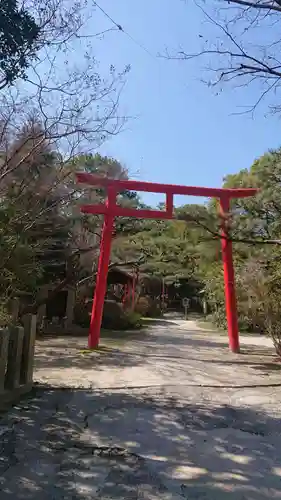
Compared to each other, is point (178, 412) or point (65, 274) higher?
point (65, 274)

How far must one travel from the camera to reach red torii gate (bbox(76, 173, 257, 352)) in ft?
29.6

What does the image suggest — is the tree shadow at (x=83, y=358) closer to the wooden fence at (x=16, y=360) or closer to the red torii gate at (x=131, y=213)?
the red torii gate at (x=131, y=213)

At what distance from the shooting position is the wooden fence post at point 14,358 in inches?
167

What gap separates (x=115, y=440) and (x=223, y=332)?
13258 mm

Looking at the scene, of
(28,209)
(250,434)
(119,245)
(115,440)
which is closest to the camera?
(115,440)

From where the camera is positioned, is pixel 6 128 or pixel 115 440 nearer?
pixel 115 440

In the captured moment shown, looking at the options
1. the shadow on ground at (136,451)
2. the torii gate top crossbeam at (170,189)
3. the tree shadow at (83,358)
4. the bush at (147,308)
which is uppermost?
the torii gate top crossbeam at (170,189)

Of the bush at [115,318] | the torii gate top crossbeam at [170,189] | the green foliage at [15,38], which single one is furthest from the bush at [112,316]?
the green foliage at [15,38]

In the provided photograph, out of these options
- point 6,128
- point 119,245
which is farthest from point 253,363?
point 119,245

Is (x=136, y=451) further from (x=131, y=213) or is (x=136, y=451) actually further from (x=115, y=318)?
(x=115, y=318)

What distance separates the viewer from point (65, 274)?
1405 centimetres

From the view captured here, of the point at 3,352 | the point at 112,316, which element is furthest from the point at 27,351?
the point at 112,316

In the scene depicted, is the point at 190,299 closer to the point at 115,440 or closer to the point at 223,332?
the point at 223,332

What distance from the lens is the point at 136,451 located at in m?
3.10
